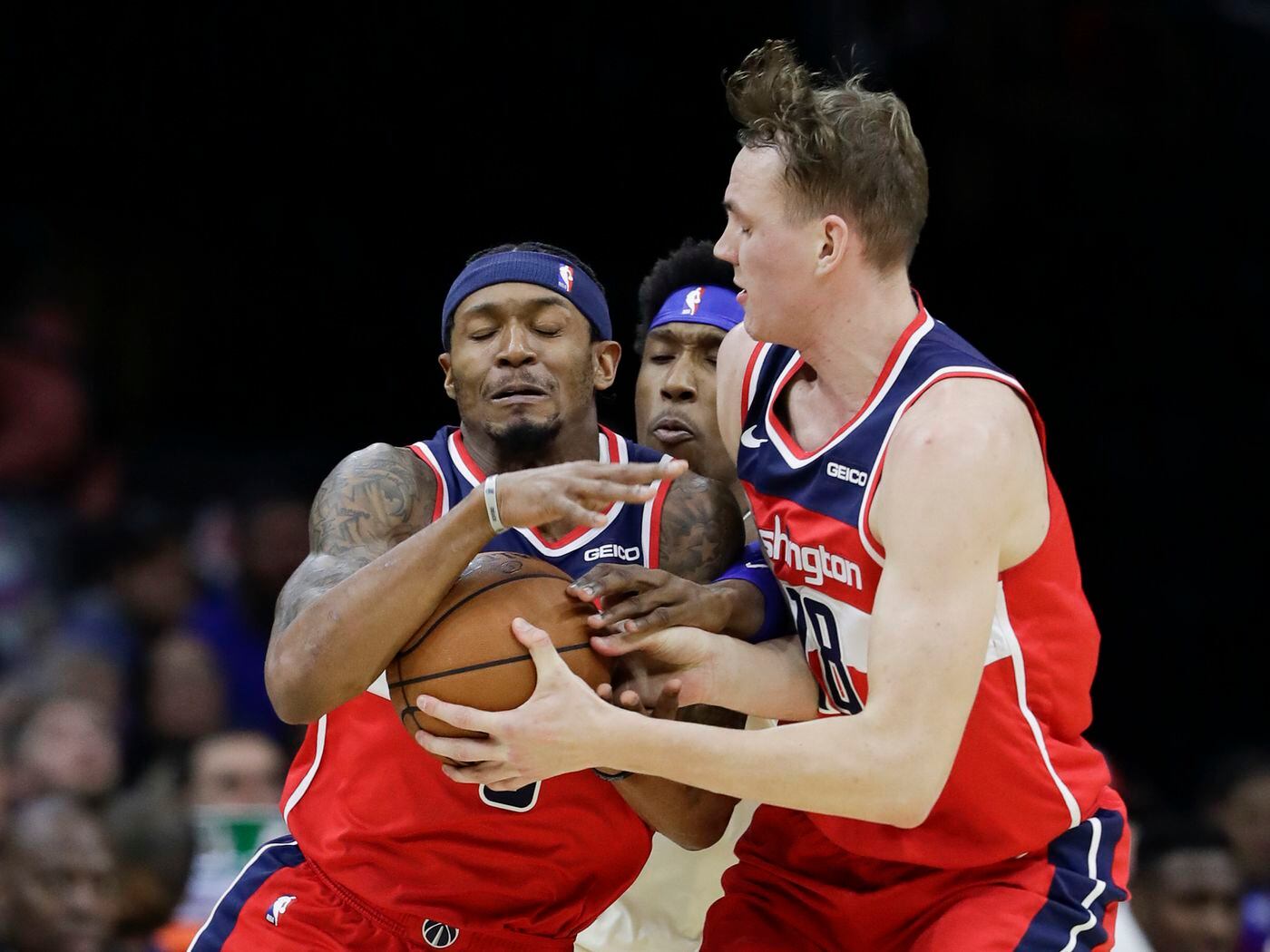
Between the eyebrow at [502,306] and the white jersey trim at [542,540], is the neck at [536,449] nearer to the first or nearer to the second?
the white jersey trim at [542,540]

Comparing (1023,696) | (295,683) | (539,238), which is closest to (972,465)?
(1023,696)

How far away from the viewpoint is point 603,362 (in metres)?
4.14

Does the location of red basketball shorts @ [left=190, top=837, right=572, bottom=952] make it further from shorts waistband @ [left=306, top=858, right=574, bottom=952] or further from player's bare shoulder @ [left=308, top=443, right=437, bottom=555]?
player's bare shoulder @ [left=308, top=443, right=437, bottom=555]

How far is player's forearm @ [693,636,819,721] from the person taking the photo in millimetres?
3594

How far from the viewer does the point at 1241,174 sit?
9867mm

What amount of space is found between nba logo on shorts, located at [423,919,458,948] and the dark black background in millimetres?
5057

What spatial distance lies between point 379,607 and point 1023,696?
4.50 feet

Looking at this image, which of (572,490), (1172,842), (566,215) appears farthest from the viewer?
(566,215)

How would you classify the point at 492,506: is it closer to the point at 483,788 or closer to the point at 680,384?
the point at 483,788

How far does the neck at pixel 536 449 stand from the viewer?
390 centimetres

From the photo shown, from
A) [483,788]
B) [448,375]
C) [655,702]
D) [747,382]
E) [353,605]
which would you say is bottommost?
[483,788]

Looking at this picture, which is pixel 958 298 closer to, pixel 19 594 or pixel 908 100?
pixel 908 100

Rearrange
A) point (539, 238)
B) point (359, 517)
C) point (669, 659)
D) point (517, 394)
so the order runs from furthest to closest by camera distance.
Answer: point (539, 238) < point (517, 394) < point (359, 517) < point (669, 659)

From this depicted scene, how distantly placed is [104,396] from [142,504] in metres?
0.70
